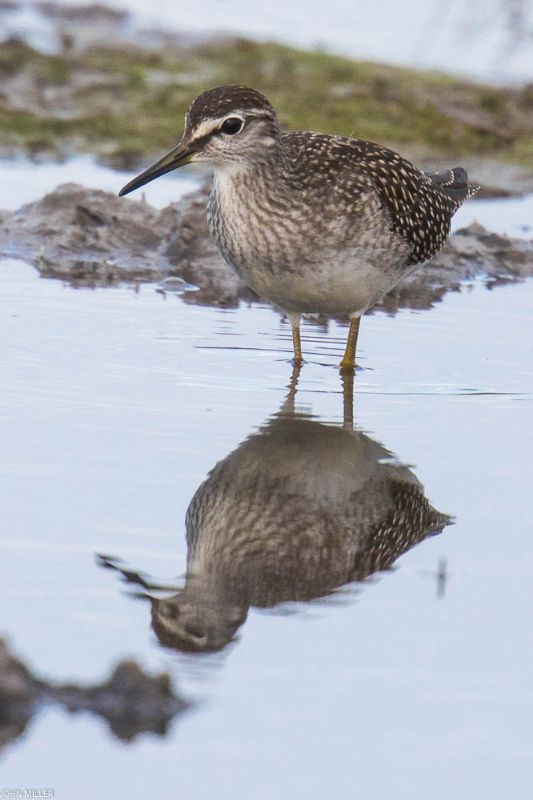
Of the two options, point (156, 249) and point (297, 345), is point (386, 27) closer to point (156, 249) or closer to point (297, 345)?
point (156, 249)

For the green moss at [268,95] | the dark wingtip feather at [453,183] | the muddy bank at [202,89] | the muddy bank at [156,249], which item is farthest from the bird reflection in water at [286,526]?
the green moss at [268,95]

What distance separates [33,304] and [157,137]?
6.00m

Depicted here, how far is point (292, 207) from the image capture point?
8969 millimetres

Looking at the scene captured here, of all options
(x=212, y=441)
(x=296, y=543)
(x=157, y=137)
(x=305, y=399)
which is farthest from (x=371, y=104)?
(x=296, y=543)

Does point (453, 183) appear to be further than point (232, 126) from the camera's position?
Yes

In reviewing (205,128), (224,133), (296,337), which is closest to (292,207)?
(224,133)

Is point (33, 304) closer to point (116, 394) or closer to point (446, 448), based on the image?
point (116, 394)

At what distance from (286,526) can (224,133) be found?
3.18 metres

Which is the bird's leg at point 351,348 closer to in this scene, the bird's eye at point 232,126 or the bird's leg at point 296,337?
the bird's leg at point 296,337

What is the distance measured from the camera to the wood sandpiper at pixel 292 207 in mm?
8891

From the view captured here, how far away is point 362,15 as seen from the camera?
20.5 meters

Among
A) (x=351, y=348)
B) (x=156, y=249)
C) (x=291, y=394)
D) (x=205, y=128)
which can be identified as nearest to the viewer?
(x=291, y=394)

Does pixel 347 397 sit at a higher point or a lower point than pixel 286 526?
higher

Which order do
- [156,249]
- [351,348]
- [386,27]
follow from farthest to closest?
[386,27], [156,249], [351,348]
